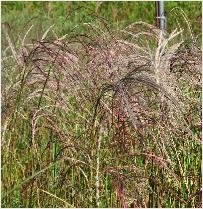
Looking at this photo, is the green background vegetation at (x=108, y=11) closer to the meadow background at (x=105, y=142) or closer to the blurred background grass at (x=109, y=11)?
the blurred background grass at (x=109, y=11)

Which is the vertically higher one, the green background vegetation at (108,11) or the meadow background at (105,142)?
the green background vegetation at (108,11)

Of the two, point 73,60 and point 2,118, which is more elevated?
point 73,60

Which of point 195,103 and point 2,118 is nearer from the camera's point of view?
point 2,118

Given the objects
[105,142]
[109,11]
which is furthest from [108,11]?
[105,142]

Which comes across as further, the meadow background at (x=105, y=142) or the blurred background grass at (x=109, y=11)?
the blurred background grass at (x=109, y=11)

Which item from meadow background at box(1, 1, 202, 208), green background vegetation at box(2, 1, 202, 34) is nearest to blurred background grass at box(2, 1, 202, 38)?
green background vegetation at box(2, 1, 202, 34)

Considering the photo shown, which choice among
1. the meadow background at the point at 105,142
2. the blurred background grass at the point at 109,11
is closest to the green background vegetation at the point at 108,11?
the blurred background grass at the point at 109,11

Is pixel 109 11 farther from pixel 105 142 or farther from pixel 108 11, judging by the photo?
pixel 105 142

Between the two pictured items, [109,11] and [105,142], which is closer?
[105,142]

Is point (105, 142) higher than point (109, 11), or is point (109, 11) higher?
point (109, 11)

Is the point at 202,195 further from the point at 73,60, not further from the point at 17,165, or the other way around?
the point at 17,165

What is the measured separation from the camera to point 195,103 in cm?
204

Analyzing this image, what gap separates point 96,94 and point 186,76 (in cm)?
33

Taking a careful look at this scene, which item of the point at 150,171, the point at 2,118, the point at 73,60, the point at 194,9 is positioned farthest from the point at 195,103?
the point at 194,9
